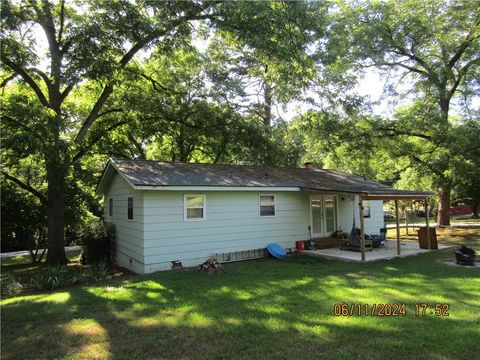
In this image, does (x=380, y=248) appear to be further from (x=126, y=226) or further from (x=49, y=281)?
(x=49, y=281)

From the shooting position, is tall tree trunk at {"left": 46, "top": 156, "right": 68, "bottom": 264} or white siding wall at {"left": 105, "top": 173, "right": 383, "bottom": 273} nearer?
white siding wall at {"left": 105, "top": 173, "right": 383, "bottom": 273}

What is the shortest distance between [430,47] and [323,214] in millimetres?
13879

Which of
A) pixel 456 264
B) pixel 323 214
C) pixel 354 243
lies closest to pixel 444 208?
pixel 323 214

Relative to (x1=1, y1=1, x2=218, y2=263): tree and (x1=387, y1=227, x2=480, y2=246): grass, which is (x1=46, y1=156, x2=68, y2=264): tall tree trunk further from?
(x1=387, y1=227, x2=480, y2=246): grass

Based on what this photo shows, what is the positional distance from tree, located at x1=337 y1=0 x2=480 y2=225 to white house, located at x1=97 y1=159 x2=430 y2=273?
25.8 feet

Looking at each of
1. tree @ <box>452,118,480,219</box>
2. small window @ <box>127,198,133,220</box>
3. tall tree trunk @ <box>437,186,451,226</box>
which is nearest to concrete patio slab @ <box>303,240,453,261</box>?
tree @ <box>452,118,480,219</box>

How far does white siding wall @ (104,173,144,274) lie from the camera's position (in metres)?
9.93

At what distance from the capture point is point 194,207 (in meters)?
10.7

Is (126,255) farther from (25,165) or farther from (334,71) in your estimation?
(334,71)

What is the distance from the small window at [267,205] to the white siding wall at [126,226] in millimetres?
4441

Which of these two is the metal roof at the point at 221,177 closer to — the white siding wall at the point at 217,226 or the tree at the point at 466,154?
the white siding wall at the point at 217,226

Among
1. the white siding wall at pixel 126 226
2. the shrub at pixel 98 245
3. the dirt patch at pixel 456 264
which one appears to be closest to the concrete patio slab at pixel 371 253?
the dirt patch at pixel 456 264

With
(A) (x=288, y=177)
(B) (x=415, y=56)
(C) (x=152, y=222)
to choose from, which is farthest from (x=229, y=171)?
(B) (x=415, y=56)

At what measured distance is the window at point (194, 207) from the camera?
10.5m
